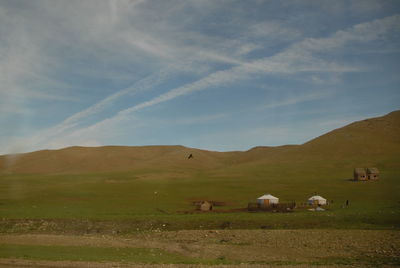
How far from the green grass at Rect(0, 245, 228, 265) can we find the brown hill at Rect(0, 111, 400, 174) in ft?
344

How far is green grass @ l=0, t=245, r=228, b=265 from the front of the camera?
21344 millimetres

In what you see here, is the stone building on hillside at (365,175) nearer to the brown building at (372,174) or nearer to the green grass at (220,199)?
the brown building at (372,174)

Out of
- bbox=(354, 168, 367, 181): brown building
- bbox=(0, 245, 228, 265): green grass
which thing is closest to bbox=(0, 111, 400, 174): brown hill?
bbox=(354, 168, 367, 181): brown building

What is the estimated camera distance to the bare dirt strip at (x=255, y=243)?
74.8 feet

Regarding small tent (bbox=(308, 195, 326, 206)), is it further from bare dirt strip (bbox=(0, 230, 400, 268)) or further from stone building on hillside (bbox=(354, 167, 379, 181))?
stone building on hillside (bbox=(354, 167, 379, 181))

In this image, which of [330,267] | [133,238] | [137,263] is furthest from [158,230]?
[330,267]

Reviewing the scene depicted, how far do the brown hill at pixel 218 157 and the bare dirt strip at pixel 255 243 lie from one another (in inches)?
3688

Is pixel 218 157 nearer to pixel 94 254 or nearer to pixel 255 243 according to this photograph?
pixel 255 243

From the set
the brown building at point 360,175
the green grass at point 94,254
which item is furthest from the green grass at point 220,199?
the green grass at point 94,254

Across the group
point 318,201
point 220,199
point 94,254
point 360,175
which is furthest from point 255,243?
point 360,175

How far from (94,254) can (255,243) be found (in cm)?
1150

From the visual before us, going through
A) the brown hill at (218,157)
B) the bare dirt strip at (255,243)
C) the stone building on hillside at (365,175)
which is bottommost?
the bare dirt strip at (255,243)

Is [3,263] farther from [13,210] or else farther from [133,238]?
[13,210]

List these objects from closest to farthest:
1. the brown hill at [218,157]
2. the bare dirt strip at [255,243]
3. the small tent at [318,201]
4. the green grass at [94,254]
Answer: the green grass at [94,254]
the bare dirt strip at [255,243]
the small tent at [318,201]
the brown hill at [218,157]
